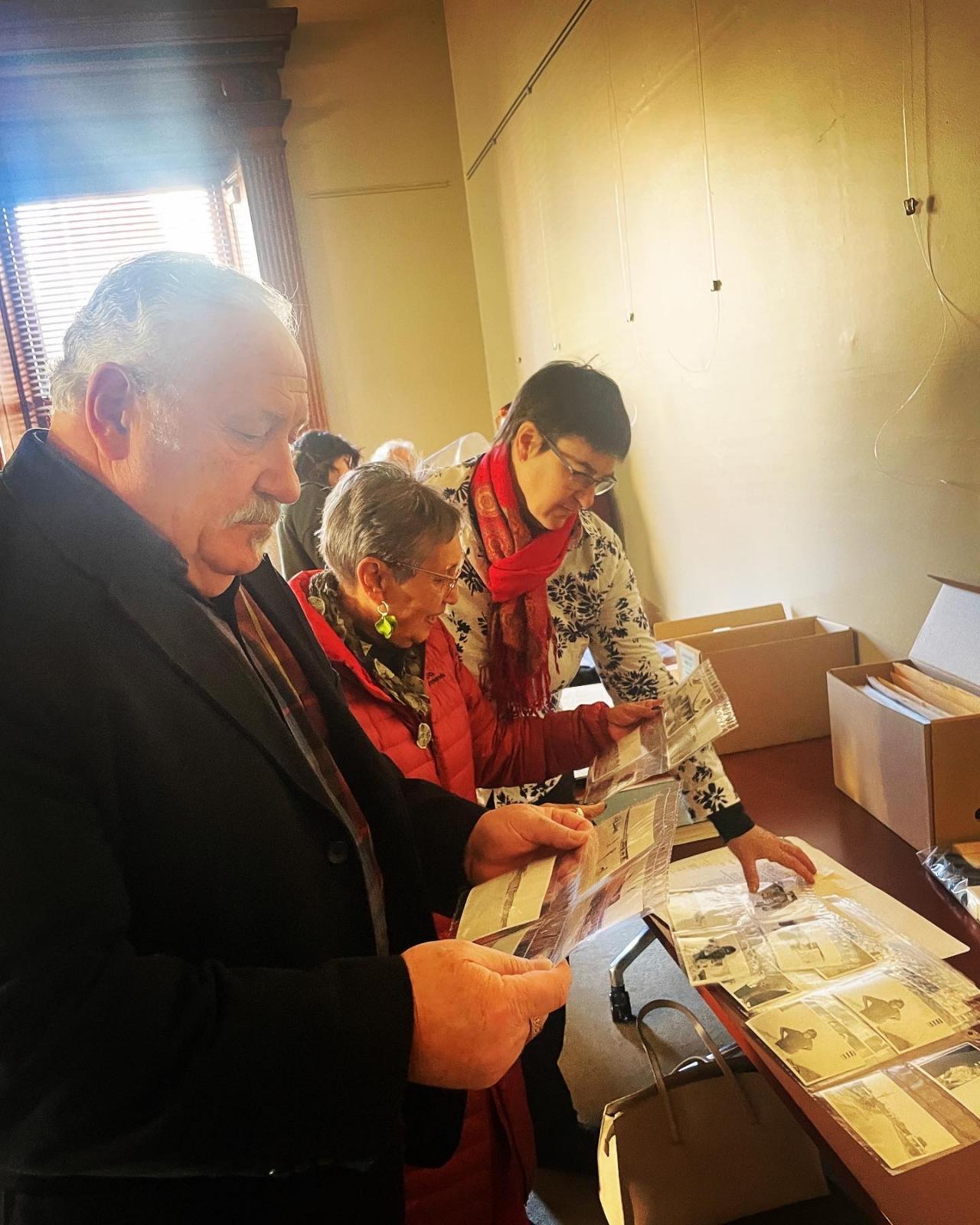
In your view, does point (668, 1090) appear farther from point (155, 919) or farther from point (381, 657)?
point (155, 919)

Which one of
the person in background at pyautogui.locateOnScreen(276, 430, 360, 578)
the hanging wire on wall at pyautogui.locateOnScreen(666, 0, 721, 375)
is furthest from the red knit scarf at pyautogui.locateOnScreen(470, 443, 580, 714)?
the person in background at pyautogui.locateOnScreen(276, 430, 360, 578)

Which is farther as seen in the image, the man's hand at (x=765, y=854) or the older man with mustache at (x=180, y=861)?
the man's hand at (x=765, y=854)

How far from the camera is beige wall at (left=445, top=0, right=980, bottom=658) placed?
1618mm

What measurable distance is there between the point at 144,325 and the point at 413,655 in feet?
2.46

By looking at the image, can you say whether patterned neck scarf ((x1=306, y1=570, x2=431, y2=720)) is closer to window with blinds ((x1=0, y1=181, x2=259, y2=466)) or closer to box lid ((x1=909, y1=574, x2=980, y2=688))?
box lid ((x1=909, y1=574, x2=980, y2=688))

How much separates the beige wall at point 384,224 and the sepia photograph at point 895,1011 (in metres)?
4.36

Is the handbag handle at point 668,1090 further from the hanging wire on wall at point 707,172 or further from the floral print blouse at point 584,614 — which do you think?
the hanging wire on wall at point 707,172

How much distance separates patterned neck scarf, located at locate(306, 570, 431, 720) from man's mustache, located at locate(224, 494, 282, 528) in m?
0.51

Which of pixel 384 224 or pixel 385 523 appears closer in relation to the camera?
pixel 385 523

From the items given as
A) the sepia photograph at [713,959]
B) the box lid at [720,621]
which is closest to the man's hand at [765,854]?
the sepia photograph at [713,959]

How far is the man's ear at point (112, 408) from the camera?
0.74m

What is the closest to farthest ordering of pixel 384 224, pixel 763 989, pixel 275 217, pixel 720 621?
pixel 763 989 < pixel 720 621 < pixel 275 217 < pixel 384 224

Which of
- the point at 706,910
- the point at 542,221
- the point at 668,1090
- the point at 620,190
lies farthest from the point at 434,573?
the point at 542,221

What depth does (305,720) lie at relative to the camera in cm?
92
